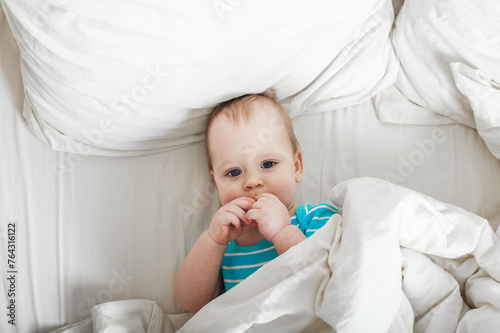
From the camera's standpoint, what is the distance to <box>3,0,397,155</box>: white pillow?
90 cm

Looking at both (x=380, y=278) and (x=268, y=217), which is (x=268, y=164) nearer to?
(x=268, y=217)

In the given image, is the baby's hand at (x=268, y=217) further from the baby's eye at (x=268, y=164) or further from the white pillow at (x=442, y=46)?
the white pillow at (x=442, y=46)

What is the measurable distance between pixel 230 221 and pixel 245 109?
10.6 inches

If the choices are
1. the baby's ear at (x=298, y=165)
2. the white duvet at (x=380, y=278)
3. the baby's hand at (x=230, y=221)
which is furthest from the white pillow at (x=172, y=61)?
the white duvet at (x=380, y=278)

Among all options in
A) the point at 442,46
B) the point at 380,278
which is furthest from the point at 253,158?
the point at 442,46

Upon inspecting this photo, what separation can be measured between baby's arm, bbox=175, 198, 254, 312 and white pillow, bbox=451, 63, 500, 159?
56 cm

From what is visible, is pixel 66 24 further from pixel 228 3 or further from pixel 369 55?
pixel 369 55

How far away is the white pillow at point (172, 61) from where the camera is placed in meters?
0.90

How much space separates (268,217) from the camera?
0.91 meters

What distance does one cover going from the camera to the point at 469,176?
3.43ft

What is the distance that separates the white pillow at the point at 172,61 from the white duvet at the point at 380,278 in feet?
1.17

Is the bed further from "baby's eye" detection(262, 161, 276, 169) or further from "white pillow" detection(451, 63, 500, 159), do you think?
"baby's eye" detection(262, 161, 276, 169)

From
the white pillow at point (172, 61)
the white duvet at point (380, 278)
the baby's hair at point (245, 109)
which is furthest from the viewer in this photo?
the baby's hair at point (245, 109)

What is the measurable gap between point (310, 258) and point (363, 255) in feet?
0.35
